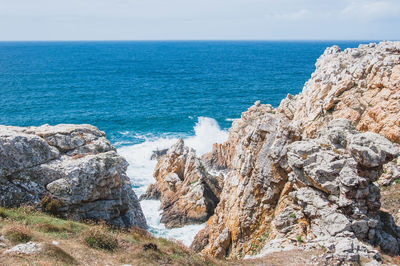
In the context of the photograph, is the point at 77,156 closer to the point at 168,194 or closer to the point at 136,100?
the point at 168,194

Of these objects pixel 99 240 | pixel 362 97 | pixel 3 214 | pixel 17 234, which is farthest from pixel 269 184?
pixel 362 97

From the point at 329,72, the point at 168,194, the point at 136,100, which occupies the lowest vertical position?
the point at 168,194

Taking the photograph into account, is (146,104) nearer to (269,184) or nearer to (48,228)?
(269,184)

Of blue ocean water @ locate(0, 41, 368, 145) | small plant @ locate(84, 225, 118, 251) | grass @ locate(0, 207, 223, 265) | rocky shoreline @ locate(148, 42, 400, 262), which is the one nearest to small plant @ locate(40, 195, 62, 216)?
grass @ locate(0, 207, 223, 265)

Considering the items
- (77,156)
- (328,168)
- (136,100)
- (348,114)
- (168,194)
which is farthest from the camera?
(136,100)

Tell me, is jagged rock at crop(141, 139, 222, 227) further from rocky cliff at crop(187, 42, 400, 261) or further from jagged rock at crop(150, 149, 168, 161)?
jagged rock at crop(150, 149, 168, 161)

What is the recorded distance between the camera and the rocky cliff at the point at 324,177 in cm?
1773

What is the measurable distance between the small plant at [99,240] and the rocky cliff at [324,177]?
9.66 m

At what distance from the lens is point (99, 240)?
50.1 ft

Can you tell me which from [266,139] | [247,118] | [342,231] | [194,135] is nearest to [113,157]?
[266,139]

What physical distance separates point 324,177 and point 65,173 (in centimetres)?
1562

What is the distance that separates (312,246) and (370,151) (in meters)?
6.35

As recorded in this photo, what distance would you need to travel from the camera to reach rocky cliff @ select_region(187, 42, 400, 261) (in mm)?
17734

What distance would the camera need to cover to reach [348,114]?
1236 inches
